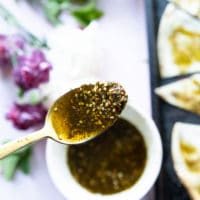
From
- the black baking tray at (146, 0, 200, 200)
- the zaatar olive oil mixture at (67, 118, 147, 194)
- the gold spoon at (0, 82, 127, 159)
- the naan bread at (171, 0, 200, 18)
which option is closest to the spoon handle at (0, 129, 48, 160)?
the gold spoon at (0, 82, 127, 159)

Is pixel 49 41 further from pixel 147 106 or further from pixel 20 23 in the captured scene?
pixel 147 106

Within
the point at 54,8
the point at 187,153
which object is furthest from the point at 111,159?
the point at 54,8

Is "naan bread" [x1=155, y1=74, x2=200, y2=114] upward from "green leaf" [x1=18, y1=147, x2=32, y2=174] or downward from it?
upward

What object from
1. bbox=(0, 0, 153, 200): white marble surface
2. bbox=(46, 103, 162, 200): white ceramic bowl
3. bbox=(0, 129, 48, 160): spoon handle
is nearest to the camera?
bbox=(0, 129, 48, 160): spoon handle

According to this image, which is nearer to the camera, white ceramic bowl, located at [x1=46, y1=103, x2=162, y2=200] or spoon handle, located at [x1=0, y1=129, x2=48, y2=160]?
spoon handle, located at [x1=0, y1=129, x2=48, y2=160]

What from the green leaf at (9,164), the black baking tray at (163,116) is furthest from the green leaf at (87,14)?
the green leaf at (9,164)

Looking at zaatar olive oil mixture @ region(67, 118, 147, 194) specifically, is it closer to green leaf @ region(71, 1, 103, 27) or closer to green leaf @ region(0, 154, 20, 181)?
green leaf @ region(0, 154, 20, 181)

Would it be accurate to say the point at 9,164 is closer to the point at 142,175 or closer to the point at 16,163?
the point at 16,163
